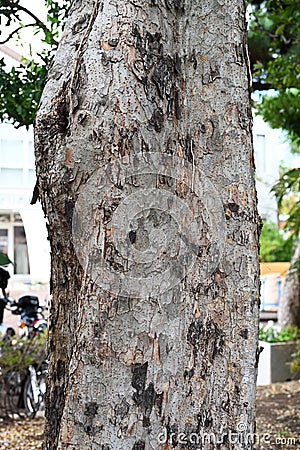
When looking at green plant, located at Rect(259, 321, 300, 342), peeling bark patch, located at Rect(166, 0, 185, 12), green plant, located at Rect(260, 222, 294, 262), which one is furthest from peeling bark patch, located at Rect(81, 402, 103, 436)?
green plant, located at Rect(260, 222, 294, 262)

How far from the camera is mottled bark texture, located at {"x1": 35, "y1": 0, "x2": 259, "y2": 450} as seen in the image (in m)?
1.63

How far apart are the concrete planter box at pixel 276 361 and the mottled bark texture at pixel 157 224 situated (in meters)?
5.58

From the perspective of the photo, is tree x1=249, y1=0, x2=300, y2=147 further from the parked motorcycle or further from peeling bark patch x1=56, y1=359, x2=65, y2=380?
peeling bark patch x1=56, y1=359, x2=65, y2=380

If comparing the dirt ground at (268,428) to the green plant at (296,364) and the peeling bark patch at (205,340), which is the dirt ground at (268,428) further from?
the peeling bark patch at (205,340)

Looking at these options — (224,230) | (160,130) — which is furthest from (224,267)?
(160,130)

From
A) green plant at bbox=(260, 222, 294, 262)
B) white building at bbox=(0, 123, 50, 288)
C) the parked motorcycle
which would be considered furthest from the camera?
green plant at bbox=(260, 222, 294, 262)

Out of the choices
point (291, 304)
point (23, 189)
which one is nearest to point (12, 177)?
point (23, 189)

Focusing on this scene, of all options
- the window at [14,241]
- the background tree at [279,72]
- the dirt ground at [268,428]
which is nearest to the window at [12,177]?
the window at [14,241]

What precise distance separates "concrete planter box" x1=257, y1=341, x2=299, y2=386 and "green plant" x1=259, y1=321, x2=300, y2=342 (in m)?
0.28

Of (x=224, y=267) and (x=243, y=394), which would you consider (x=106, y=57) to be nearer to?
(x=224, y=267)

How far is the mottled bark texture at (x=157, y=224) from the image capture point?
163 cm

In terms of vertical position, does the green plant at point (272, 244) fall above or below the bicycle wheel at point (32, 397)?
above

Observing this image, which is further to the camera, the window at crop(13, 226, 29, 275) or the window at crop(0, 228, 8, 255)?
the window at crop(0, 228, 8, 255)

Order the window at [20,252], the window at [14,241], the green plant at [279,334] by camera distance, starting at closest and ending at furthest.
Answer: the window at [14,241], the window at [20,252], the green plant at [279,334]
